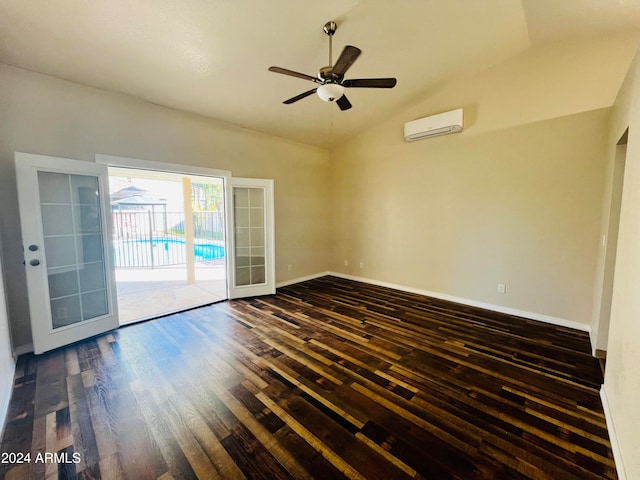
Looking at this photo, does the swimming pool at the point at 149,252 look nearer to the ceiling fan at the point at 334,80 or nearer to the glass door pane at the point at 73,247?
the glass door pane at the point at 73,247

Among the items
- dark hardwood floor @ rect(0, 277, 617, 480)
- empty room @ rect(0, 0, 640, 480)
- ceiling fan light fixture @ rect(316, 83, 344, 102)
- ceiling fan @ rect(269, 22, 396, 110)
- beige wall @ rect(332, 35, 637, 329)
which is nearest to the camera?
dark hardwood floor @ rect(0, 277, 617, 480)

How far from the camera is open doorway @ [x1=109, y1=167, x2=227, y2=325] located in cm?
448

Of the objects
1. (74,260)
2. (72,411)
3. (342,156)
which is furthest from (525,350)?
(74,260)

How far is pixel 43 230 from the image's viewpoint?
2748mm

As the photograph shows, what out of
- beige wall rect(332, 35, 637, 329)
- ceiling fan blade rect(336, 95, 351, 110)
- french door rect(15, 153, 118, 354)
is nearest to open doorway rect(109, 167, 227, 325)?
french door rect(15, 153, 118, 354)

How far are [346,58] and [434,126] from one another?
8.44 feet

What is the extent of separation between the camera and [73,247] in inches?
119

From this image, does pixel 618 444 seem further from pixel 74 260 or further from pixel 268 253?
pixel 74 260

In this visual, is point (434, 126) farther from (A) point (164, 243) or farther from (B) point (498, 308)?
(A) point (164, 243)

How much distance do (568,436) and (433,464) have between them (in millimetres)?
966

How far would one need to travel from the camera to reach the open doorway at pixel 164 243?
448cm

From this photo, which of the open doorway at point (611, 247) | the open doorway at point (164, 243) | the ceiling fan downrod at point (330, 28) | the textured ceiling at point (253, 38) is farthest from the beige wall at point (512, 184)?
the open doorway at point (164, 243)

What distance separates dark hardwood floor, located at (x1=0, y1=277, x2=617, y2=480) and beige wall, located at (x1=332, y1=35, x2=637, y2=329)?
2.52 ft

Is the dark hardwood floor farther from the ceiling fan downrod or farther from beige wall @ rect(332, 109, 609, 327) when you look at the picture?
the ceiling fan downrod
